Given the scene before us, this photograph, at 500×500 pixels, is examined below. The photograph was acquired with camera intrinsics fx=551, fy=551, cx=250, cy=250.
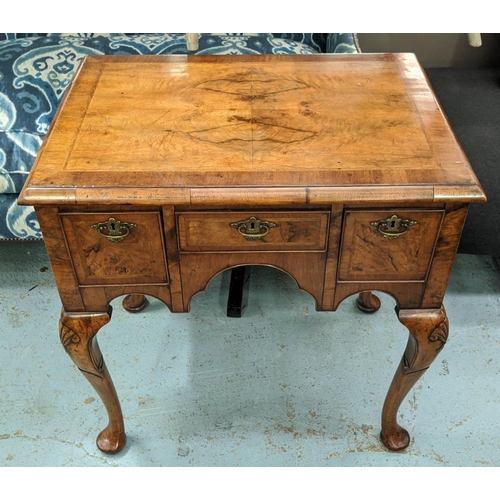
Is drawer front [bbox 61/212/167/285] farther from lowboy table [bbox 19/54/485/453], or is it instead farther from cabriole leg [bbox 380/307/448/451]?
cabriole leg [bbox 380/307/448/451]

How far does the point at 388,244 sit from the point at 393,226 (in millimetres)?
36

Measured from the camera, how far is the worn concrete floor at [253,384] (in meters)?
1.12

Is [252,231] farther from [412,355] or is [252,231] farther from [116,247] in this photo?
[412,355]

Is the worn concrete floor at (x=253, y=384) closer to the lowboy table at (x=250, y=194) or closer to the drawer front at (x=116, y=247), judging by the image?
the lowboy table at (x=250, y=194)

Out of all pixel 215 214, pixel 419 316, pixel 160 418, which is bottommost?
pixel 160 418

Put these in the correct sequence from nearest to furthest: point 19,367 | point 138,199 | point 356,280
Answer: point 138,199
point 356,280
point 19,367

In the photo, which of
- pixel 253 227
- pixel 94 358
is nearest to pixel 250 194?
pixel 253 227

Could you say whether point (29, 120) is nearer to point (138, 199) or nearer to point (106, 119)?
point (106, 119)

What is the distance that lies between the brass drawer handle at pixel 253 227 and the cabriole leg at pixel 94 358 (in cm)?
27

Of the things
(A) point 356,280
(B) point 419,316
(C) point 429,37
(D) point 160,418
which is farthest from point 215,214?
(C) point 429,37

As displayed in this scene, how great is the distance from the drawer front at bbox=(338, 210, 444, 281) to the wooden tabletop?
44mm

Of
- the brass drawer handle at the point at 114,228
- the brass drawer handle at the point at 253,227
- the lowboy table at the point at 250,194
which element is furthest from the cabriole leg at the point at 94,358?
the brass drawer handle at the point at 253,227

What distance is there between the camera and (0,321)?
139 centimetres

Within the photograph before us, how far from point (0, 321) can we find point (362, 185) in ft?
3.42
